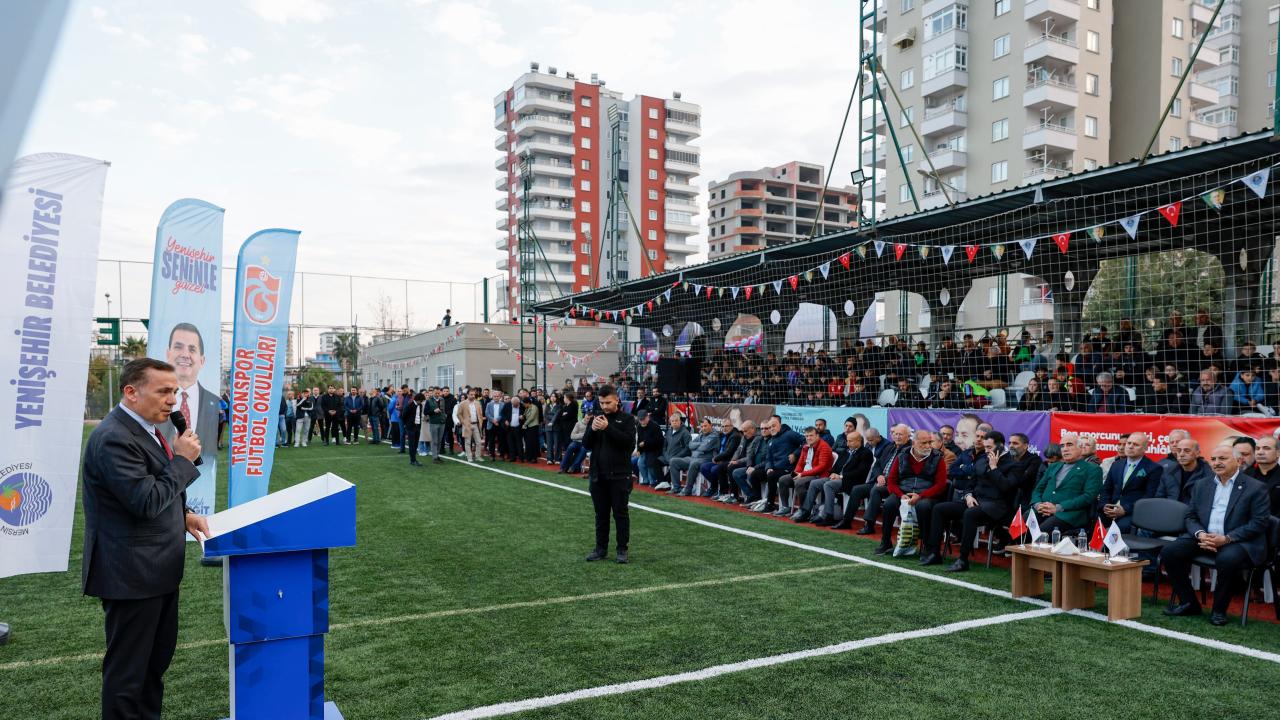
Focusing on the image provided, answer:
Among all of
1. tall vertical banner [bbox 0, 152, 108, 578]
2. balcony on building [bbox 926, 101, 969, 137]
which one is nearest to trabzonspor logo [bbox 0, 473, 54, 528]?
tall vertical banner [bbox 0, 152, 108, 578]

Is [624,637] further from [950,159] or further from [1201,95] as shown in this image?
[1201,95]

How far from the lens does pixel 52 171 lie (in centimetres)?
565

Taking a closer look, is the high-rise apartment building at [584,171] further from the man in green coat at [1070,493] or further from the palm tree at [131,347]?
the man in green coat at [1070,493]

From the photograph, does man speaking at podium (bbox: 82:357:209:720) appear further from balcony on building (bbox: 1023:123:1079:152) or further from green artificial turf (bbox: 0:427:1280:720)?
balcony on building (bbox: 1023:123:1079:152)

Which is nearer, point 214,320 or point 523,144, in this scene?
point 214,320

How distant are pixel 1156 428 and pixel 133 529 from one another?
8928 mm

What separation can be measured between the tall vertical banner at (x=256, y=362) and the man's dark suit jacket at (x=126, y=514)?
460cm

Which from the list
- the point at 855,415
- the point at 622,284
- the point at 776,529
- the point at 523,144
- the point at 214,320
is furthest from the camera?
the point at 523,144

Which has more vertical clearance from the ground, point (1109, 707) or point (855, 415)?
point (855, 415)

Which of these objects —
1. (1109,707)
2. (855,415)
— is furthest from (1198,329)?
(1109,707)

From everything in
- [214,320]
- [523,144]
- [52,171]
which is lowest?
[214,320]

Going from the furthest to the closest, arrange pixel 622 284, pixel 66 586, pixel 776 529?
pixel 622 284 → pixel 776 529 → pixel 66 586

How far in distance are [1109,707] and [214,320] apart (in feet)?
25.2

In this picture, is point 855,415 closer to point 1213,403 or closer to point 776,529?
point 776,529
